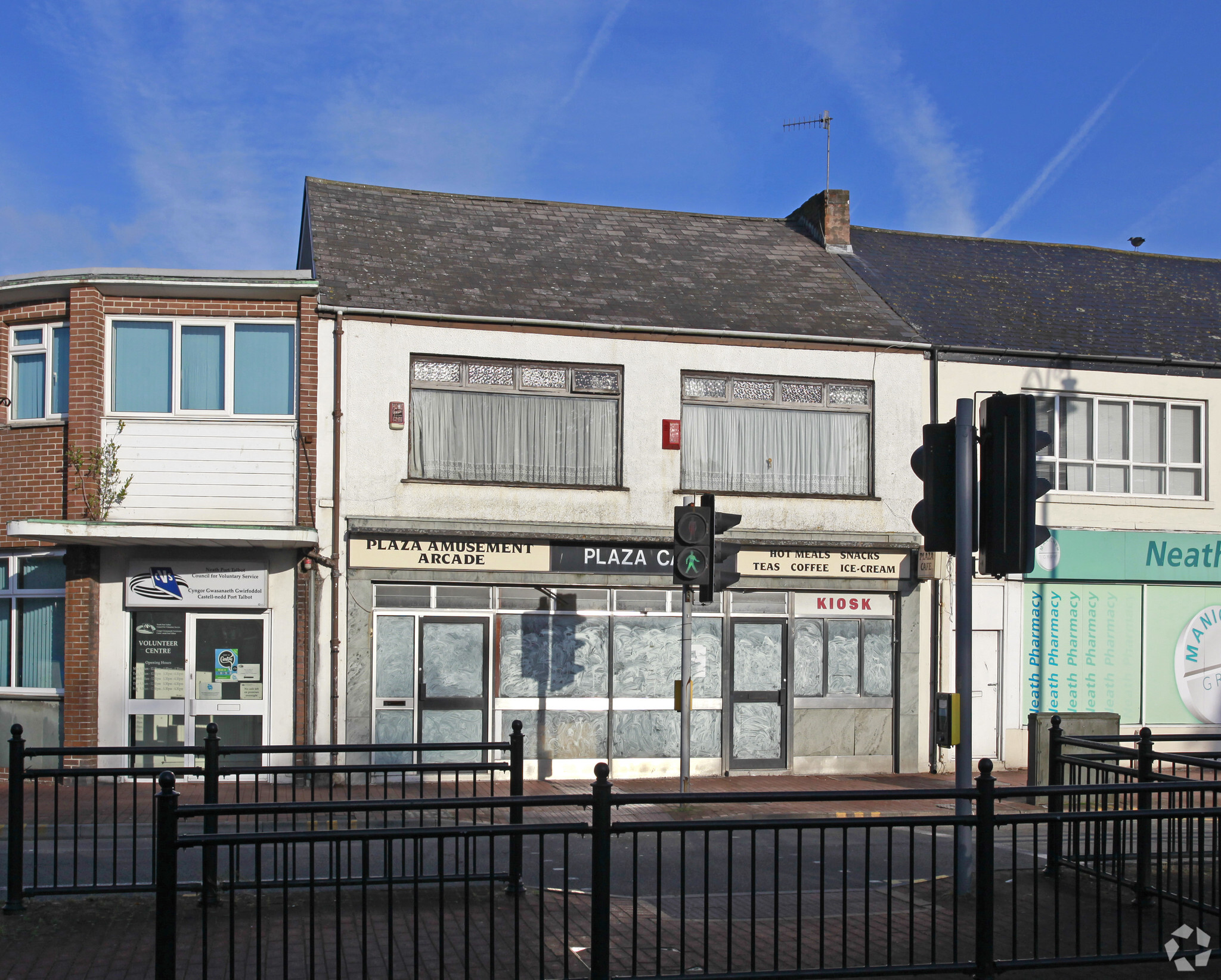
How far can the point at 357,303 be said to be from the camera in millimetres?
15398

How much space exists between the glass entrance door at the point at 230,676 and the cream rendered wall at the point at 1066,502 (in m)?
9.40

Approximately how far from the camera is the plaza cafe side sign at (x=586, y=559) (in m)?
15.2

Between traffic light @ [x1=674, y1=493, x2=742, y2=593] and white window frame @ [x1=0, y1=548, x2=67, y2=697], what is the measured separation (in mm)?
8184

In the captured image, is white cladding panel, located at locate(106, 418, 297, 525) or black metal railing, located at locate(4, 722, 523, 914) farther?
white cladding panel, located at locate(106, 418, 297, 525)

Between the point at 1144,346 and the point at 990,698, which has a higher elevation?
the point at 1144,346

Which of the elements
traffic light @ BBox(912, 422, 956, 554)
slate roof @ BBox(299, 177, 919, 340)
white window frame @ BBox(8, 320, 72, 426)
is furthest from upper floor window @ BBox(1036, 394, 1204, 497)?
white window frame @ BBox(8, 320, 72, 426)

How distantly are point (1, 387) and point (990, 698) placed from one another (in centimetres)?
1431

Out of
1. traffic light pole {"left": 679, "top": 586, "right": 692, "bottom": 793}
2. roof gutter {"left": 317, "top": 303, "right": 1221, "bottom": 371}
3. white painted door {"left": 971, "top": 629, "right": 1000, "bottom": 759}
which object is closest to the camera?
traffic light pole {"left": 679, "top": 586, "right": 692, "bottom": 793}

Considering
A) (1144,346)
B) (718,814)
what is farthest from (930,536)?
(1144,346)

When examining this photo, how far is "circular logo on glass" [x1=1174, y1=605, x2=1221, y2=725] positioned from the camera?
1788 cm

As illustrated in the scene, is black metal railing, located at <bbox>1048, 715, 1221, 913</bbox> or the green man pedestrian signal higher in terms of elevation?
the green man pedestrian signal

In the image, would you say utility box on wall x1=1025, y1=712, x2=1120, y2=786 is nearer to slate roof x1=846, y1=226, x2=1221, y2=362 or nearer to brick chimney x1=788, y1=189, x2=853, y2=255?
slate roof x1=846, y1=226, x2=1221, y2=362

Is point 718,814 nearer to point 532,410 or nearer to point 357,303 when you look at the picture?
point 532,410

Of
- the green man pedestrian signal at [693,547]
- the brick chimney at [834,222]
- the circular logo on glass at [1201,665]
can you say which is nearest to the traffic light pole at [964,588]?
the green man pedestrian signal at [693,547]
